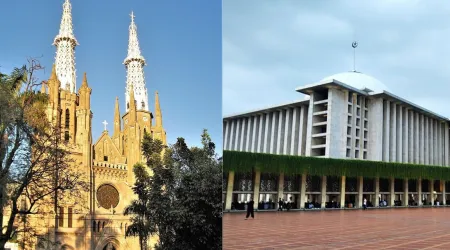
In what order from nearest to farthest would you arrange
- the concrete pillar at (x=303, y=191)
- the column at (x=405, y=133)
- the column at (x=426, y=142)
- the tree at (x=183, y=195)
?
the tree at (x=183, y=195) → the concrete pillar at (x=303, y=191) → the column at (x=405, y=133) → the column at (x=426, y=142)

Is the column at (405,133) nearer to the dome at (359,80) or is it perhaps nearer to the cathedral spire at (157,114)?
the dome at (359,80)

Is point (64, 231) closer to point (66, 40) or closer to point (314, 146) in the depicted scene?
point (66, 40)

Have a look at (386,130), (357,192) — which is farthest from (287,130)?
(357,192)

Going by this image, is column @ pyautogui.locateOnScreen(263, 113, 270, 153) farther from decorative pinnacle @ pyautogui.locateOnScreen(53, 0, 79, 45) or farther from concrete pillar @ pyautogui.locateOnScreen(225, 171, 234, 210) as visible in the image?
decorative pinnacle @ pyautogui.locateOnScreen(53, 0, 79, 45)

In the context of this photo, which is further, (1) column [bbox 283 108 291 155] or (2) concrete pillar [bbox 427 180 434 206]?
(1) column [bbox 283 108 291 155]

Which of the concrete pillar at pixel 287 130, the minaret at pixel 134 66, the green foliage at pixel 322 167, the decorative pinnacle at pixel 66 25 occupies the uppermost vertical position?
the concrete pillar at pixel 287 130

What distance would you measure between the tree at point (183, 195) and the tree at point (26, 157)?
3.22 feet

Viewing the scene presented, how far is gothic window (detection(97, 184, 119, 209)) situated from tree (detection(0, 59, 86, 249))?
1.44 feet

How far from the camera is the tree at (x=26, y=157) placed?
16.5 ft

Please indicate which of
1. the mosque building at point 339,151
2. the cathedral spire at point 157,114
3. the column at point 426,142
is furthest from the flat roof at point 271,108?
the cathedral spire at point 157,114

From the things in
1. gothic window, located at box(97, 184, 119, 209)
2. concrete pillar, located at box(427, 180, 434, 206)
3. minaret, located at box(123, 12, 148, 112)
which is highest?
minaret, located at box(123, 12, 148, 112)

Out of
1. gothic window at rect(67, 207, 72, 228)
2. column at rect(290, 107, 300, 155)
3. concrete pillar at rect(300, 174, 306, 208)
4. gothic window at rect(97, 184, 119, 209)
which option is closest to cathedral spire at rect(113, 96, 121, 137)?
gothic window at rect(97, 184, 119, 209)

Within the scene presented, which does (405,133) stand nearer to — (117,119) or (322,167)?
(322,167)

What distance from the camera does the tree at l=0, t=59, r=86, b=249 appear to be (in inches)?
198
